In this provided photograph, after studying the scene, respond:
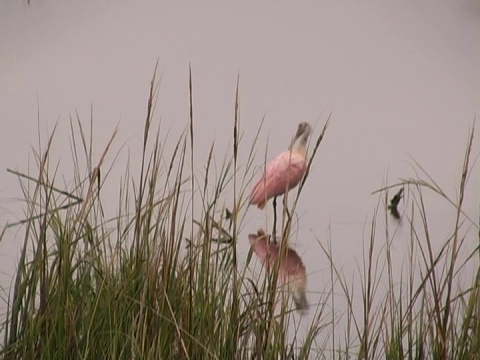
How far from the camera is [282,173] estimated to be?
176 cm

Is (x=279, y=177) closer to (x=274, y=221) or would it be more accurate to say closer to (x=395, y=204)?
(x=274, y=221)

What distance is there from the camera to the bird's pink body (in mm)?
1726

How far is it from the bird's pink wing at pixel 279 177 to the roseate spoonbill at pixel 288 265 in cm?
8

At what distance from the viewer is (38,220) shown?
1.72 m

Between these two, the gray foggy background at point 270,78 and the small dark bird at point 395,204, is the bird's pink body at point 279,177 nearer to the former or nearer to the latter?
the gray foggy background at point 270,78

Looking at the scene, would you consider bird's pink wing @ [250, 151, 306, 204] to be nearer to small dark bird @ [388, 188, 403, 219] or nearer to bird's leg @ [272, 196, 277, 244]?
bird's leg @ [272, 196, 277, 244]

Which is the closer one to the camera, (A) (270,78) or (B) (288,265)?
(B) (288,265)

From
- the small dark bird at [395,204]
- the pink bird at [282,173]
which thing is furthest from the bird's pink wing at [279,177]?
the small dark bird at [395,204]

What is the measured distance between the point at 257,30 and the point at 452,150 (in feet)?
1.59

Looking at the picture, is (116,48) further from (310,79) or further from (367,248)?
(367,248)

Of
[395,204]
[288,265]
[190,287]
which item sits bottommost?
A: [190,287]

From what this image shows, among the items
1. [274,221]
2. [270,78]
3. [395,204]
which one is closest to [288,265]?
[274,221]

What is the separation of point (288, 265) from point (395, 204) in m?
0.29

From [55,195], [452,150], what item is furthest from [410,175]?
[55,195]
